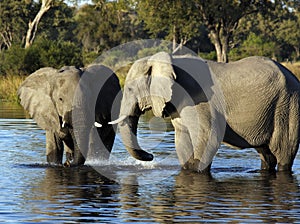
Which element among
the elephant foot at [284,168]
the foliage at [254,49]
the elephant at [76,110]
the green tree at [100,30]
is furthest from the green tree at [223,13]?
the elephant foot at [284,168]

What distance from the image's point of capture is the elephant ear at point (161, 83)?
10328mm

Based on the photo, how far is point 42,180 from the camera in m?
10.5

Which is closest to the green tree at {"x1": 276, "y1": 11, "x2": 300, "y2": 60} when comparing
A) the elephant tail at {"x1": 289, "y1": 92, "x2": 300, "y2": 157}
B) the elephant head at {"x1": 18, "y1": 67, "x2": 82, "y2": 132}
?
the elephant head at {"x1": 18, "y1": 67, "x2": 82, "y2": 132}

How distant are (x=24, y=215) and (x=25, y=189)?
1677mm

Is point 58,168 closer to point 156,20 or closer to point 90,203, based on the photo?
point 90,203

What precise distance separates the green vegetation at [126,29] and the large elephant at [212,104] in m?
0.97

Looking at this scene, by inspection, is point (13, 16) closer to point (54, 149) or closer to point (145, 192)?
point (54, 149)

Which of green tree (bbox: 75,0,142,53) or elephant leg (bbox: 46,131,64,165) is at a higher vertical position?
green tree (bbox: 75,0,142,53)

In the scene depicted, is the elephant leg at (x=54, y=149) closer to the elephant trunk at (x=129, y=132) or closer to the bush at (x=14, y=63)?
the elephant trunk at (x=129, y=132)

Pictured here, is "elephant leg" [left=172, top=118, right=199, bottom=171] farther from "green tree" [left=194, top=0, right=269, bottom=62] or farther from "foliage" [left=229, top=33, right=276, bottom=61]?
"foliage" [left=229, top=33, right=276, bottom=61]

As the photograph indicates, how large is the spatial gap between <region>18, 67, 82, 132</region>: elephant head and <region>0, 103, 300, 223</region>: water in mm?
622

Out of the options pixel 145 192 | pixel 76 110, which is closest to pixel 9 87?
pixel 76 110

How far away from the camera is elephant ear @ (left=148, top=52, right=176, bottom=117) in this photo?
1033 cm

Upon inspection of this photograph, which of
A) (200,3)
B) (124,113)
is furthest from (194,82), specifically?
(200,3)
